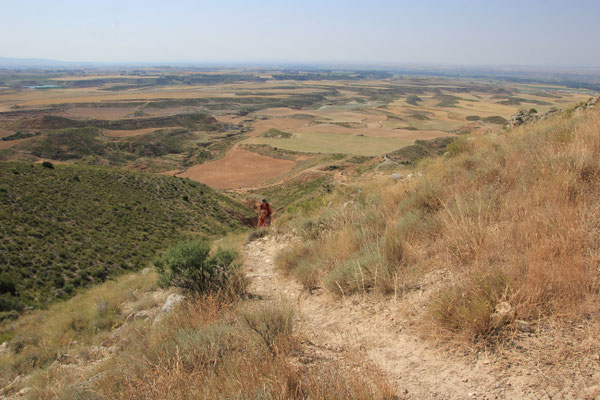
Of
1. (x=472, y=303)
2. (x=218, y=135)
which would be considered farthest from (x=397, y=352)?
(x=218, y=135)

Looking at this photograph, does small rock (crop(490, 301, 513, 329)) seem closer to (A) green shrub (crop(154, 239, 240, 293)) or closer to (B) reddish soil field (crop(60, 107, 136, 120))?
(A) green shrub (crop(154, 239, 240, 293))

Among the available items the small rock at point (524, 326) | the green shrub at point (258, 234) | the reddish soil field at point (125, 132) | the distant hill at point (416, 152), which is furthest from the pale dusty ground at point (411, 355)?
the reddish soil field at point (125, 132)

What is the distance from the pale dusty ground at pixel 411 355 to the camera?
7.14ft

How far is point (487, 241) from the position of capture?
3516 mm

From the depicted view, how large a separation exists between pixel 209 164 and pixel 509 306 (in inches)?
2014

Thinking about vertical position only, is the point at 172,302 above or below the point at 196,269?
below

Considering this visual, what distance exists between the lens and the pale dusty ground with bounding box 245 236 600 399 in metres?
2.18

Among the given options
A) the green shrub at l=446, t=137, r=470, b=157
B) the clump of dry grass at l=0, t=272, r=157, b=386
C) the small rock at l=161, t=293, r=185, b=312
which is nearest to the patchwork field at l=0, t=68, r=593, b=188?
the green shrub at l=446, t=137, r=470, b=157

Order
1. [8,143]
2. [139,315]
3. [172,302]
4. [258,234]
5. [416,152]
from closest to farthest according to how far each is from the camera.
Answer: [172,302]
[139,315]
[258,234]
[416,152]
[8,143]

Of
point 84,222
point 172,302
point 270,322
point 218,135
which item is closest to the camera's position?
point 270,322

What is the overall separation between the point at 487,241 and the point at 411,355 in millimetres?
1604

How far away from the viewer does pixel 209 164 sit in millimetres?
50750

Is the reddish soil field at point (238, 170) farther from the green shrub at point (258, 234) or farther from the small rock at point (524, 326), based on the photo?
the small rock at point (524, 326)

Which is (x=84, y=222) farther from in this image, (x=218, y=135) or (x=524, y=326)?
(x=218, y=135)
